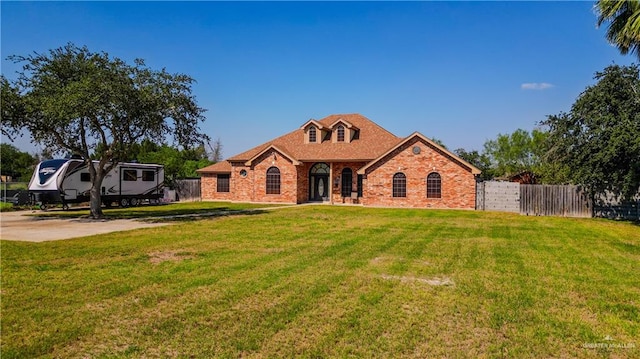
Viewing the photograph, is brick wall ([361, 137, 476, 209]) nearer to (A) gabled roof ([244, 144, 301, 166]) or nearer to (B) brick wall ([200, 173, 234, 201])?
(A) gabled roof ([244, 144, 301, 166])

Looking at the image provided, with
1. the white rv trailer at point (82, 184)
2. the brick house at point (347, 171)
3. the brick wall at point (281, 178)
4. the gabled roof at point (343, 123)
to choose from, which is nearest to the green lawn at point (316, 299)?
the white rv trailer at point (82, 184)

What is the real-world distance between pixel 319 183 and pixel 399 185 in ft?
23.3

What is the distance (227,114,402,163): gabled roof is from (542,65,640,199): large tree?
39.2ft

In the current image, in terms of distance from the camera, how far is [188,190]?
3634 centimetres

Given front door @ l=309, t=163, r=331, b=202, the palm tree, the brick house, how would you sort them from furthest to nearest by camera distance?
front door @ l=309, t=163, r=331, b=202
the brick house
the palm tree

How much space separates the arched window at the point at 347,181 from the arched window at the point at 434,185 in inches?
237

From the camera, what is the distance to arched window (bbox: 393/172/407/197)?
1093 inches

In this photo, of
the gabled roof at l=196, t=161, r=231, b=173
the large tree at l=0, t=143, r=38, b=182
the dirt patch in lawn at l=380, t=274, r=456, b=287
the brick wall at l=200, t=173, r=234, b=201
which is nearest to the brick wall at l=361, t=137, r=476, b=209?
the gabled roof at l=196, t=161, r=231, b=173

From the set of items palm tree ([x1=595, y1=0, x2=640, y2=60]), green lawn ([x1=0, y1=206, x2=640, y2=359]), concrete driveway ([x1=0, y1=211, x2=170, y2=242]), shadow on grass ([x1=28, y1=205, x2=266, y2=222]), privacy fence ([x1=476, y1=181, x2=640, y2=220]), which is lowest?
green lawn ([x1=0, y1=206, x2=640, y2=359])

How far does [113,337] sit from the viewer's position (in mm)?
4973

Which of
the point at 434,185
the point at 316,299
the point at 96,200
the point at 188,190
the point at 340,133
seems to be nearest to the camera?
the point at 316,299

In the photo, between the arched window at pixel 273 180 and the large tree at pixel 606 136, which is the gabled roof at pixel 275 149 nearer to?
the arched window at pixel 273 180

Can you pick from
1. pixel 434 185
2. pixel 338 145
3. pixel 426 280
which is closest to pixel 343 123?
pixel 338 145

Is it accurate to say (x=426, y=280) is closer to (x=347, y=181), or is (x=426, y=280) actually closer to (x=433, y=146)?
(x=433, y=146)
